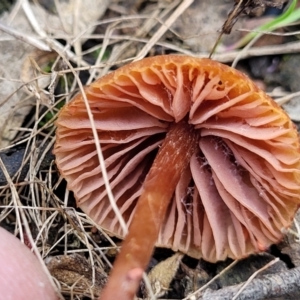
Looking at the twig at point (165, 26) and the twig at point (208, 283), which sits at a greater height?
the twig at point (165, 26)

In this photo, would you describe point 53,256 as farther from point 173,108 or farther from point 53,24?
point 53,24

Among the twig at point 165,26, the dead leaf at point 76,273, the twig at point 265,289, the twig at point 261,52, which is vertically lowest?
the twig at point 265,289

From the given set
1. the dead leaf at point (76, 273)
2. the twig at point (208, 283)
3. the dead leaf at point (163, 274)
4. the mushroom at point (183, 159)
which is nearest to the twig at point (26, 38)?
the mushroom at point (183, 159)

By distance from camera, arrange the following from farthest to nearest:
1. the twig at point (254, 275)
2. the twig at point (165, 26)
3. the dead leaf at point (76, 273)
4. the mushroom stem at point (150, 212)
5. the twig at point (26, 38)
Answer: the twig at point (165, 26) → the twig at point (26, 38) → the dead leaf at point (76, 273) → the twig at point (254, 275) → the mushroom stem at point (150, 212)

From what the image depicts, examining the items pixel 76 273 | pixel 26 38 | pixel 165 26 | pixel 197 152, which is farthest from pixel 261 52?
pixel 76 273

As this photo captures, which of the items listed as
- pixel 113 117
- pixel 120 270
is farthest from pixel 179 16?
pixel 120 270

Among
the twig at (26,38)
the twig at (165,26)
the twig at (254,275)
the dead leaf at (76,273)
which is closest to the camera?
the twig at (254,275)

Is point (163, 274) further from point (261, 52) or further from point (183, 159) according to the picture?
point (261, 52)

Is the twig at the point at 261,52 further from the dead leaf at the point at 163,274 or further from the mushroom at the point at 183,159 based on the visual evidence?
the dead leaf at the point at 163,274

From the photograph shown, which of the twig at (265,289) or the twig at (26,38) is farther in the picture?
the twig at (26,38)
